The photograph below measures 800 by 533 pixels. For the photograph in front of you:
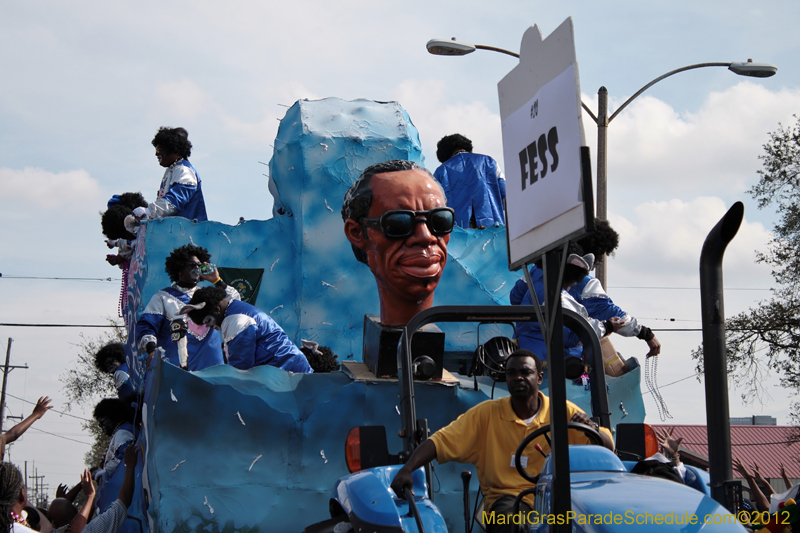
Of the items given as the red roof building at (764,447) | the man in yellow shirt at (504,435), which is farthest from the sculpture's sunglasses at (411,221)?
the red roof building at (764,447)

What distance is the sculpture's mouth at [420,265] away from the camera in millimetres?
6344

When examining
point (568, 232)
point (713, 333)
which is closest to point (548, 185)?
point (568, 232)

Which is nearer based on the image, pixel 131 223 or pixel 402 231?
pixel 402 231

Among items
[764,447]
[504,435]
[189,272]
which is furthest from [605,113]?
[764,447]

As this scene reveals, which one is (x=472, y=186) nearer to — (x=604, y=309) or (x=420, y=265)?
(x=420, y=265)

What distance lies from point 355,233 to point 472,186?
3.06 metres

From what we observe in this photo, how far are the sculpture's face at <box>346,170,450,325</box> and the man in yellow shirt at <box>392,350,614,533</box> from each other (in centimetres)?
251

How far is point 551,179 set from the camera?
8.64 feet

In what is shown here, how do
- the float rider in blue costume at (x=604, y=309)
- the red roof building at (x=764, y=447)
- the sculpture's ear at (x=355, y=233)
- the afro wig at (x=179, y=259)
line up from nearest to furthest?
1. the float rider in blue costume at (x=604, y=309)
2. the sculpture's ear at (x=355, y=233)
3. the afro wig at (x=179, y=259)
4. the red roof building at (x=764, y=447)

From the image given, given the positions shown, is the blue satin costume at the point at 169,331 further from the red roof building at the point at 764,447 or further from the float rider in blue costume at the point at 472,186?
the red roof building at the point at 764,447

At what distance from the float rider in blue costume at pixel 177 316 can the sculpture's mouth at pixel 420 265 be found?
Result: 154cm

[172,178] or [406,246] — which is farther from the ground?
[172,178]

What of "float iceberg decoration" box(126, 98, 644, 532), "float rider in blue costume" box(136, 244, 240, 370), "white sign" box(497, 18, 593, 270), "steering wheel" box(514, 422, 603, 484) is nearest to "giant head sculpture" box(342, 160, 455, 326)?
"float iceberg decoration" box(126, 98, 644, 532)

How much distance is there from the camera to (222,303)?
6379 mm
